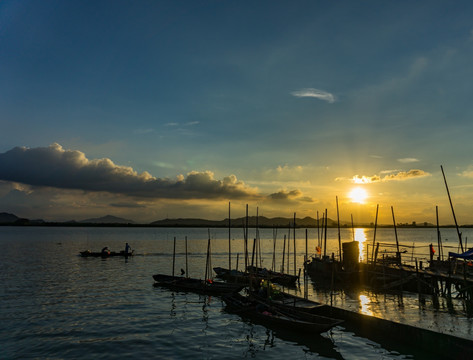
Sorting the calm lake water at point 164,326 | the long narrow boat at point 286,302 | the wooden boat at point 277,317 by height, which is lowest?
the calm lake water at point 164,326

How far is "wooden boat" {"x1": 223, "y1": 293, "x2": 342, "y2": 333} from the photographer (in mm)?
20875

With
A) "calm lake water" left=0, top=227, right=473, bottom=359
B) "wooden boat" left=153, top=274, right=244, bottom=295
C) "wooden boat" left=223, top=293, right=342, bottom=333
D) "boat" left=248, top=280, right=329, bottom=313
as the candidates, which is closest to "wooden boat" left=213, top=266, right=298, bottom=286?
"calm lake water" left=0, top=227, right=473, bottom=359

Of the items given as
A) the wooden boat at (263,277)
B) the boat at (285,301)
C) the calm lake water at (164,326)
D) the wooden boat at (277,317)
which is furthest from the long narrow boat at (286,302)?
the wooden boat at (263,277)

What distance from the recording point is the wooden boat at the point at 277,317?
68.5 ft

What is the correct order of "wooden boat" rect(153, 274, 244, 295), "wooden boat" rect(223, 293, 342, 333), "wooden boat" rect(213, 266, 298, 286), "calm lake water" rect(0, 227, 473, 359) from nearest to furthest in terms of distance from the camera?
"calm lake water" rect(0, 227, 473, 359)
"wooden boat" rect(223, 293, 342, 333)
"wooden boat" rect(153, 274, 244, 295)
"wooden boat" rect(213, 266, 298, 286)

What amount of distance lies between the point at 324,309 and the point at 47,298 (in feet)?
86.4

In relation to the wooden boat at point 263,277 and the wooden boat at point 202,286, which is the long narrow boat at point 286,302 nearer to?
the wooden boat at point 202,286

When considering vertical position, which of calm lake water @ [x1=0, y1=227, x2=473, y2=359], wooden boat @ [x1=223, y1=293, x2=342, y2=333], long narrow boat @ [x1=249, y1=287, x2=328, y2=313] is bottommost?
calm lake water @ [x1=0, y1=227, x2=473, y2=359]

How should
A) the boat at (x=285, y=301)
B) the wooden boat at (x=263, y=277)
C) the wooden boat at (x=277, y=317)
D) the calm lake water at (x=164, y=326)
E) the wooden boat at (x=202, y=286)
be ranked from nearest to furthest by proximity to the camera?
the calm lake water at (x=164, y=326), the wooden boat at (x=277, y=317), the boat at (x=285, y=301), the wooden boat at (x=202, y=286), the wooden boat at (x=263, y=277)

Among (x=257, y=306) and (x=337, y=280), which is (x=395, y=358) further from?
(x=337, y=280)

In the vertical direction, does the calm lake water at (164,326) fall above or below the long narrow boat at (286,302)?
below

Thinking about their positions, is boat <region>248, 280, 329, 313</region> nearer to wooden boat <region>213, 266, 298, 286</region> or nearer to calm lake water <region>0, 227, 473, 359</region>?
calm lake water <region>0, 227, 473, 359</region>

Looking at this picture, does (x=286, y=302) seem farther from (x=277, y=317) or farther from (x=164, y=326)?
(x=164, y=326)

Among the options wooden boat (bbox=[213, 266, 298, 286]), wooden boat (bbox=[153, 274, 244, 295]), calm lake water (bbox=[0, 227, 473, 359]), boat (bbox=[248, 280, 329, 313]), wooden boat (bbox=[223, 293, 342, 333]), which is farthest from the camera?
wooden boat (bbox=[213, 266, 298, 286])
